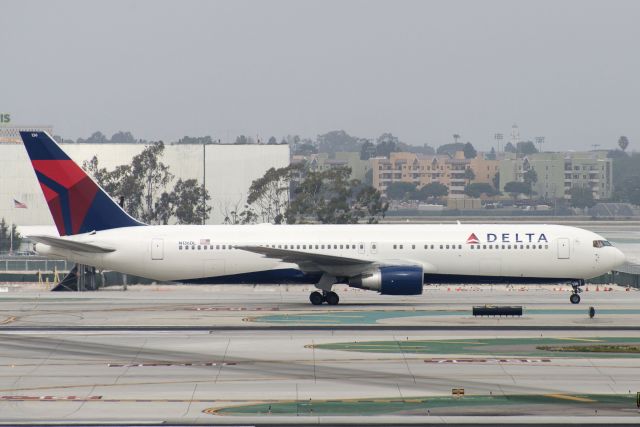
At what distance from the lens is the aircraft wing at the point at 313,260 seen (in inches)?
2064

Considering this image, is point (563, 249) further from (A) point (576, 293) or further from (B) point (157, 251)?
(B) point (157, 251)

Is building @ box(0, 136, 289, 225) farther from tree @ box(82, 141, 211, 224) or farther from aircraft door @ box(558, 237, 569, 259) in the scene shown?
aircraft door @ box(558, 237, 569, 259)

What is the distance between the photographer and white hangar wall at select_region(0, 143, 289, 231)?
441 feet

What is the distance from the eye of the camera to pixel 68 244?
175 feet

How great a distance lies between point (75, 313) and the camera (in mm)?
51719

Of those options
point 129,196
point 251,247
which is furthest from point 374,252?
point 129,196

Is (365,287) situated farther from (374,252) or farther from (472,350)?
(472,350)

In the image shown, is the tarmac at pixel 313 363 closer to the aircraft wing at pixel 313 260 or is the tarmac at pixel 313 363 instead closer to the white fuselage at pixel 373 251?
the white fuselage at pixel 373 251

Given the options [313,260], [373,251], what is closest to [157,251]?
[313,260]

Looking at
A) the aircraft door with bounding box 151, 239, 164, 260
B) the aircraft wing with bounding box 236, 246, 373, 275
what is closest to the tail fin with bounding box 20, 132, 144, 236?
the aircraft door with bounding box 151, 239, 164, 260

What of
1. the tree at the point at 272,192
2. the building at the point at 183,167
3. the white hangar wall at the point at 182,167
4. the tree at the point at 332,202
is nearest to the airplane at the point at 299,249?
the tree at the point at 332,202

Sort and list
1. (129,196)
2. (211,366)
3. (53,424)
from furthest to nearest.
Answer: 1. (129,196)
2. (211,366)
3. (53,424)

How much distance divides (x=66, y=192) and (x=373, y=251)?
50.0 feet

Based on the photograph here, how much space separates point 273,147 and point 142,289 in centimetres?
7152
